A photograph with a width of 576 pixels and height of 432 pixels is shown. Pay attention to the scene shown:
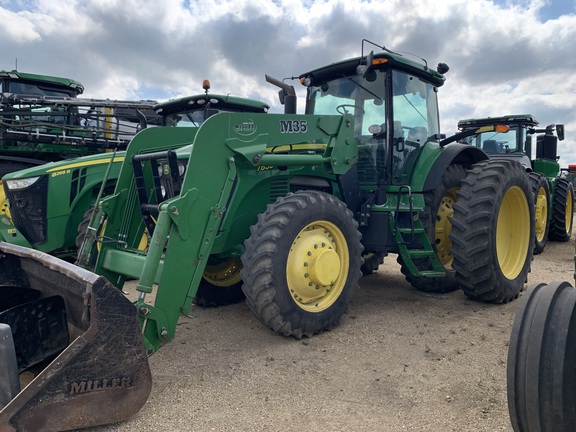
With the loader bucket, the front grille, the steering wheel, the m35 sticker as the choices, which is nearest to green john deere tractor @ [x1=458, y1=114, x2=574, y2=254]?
the steering wheel

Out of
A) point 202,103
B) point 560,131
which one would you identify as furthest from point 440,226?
point 560,131

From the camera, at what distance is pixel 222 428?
2568 mm

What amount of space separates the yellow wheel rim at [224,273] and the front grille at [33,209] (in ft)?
7.46

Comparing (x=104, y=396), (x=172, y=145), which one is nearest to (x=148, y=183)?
(x=172, y=145)

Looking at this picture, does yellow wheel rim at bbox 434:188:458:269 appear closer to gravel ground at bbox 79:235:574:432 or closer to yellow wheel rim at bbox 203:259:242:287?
gravel ground at bbox 79:235:574:432

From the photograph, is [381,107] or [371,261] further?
[371,261]

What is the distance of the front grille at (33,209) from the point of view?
564 cm

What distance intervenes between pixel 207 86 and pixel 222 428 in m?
5.14

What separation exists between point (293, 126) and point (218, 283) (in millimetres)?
1804

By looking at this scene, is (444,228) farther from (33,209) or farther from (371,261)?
(33,209)

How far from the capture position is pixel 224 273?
191 inches

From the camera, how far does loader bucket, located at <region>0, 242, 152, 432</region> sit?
229 centimetres

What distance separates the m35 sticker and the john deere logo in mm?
352

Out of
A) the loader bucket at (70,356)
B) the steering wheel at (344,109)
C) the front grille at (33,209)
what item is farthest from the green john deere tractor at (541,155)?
the loader bucket at (70,356)
